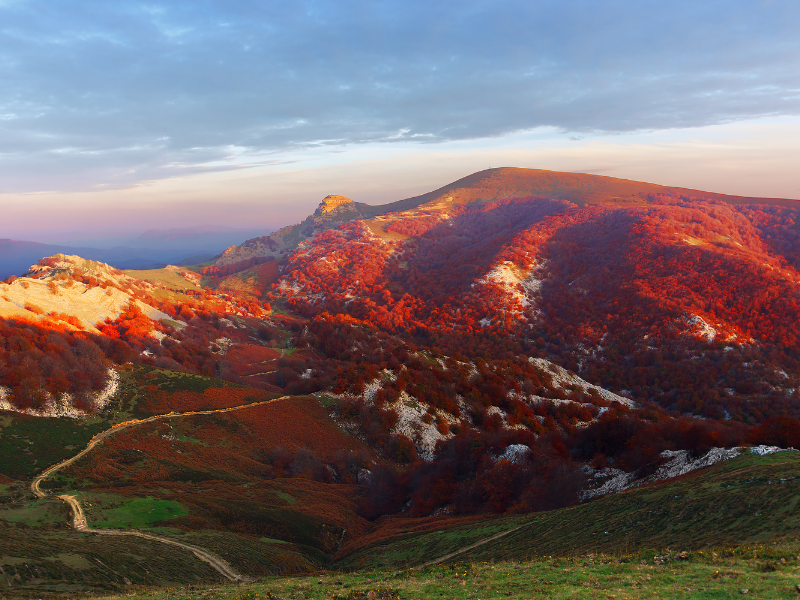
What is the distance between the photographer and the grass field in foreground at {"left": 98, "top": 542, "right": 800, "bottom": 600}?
50.0 ft

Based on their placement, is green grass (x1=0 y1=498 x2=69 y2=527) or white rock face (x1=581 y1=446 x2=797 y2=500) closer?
green grass (x1=0 y1=498 x2=69 y2=527)

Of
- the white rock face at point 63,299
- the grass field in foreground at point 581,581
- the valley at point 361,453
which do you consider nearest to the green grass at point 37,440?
the valley at point 361,453

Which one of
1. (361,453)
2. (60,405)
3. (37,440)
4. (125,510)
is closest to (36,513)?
(125,510)

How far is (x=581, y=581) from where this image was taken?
1770cm

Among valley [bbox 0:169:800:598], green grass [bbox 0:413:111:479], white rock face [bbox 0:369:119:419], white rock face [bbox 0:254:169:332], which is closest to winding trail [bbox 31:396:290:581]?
valley [bbox 0:169:800:598]

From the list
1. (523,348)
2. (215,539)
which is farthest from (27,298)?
(523,348)

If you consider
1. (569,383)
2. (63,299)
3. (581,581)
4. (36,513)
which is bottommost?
(569,383)

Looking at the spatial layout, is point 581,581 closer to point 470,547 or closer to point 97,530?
point 470,547

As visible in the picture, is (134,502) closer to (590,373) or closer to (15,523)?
(15,523)

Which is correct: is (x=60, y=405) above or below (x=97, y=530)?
above

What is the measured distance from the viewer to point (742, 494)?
25250mm

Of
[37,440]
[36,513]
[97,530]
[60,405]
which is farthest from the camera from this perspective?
[60,405]

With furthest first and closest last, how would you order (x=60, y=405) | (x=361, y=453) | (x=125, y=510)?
(x=361, y=453) → (x=60, y=405) → (x=125, y=510)

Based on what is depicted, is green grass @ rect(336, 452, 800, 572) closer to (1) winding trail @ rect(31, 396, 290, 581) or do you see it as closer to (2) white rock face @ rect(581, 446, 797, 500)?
(2) white rock face @ rect(581, 446, 797, 500)
